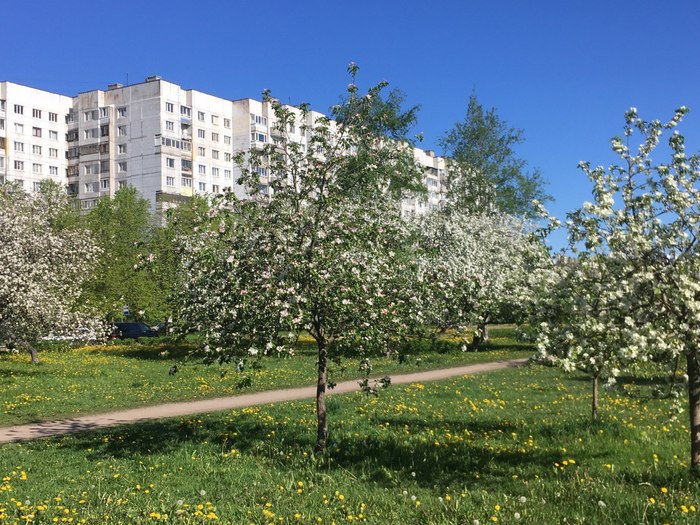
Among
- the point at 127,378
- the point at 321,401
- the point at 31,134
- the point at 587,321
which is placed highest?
the point at 31,134

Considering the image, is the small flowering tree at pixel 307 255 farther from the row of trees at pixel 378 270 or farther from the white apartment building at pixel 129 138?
the white apartment building at pixel 129 138

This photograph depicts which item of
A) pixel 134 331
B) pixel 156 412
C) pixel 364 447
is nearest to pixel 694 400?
pixel 364 447

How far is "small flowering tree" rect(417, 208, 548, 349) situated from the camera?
9.05 m

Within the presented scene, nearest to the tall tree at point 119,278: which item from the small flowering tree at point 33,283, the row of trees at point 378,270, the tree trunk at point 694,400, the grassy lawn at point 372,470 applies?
the small flowering tree at point 33,283

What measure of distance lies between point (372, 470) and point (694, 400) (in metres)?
4.54

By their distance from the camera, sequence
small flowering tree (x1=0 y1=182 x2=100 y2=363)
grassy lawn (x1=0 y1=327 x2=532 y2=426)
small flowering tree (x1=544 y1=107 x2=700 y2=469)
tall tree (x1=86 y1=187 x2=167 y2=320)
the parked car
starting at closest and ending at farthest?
small flowering tree (x1=544 y1=107 x2=700 y2=469) < grassy lawn (x1=0 y1=327 x2=532 y2=426) < small flowering tree (x1=0 y1=182 x2=100 y2=363) < tall tree (x1=86 y1=187 x2=167 y2=320) < the parked car

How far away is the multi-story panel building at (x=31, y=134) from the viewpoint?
273 feet

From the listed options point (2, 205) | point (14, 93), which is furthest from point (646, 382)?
point (14, 93)

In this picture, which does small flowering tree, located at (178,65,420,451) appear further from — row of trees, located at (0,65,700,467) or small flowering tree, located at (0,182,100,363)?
small flowering tree, located at (0,182,100,363)

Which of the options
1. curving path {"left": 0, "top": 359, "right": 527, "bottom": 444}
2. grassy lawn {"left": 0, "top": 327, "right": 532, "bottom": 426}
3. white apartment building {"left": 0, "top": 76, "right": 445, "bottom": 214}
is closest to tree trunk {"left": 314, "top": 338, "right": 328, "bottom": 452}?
grassy lawn {"left": 0, "top": 327, "right": 532, "bottom": 426}

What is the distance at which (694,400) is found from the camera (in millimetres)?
8242

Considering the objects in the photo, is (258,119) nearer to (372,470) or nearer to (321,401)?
(321,401)

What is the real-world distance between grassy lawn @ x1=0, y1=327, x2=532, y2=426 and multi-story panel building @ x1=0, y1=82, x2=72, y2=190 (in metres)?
57.6

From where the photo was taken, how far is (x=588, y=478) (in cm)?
871
